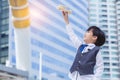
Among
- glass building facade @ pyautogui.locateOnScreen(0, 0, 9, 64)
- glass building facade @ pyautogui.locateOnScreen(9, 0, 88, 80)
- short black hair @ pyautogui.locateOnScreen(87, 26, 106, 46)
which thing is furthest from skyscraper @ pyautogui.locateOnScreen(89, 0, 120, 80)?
short black hair @ pyautogui.locateOnScreen(87, 26, 106, 46)

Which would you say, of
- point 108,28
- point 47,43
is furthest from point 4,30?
point 108,28

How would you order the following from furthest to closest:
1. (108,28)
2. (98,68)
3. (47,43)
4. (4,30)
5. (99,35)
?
(108,28) → (47,43) → (4,30) → (99,35) → (98,68)

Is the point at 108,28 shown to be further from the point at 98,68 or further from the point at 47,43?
the point at 98,68

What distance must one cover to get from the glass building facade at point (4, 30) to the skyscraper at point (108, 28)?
40353mm

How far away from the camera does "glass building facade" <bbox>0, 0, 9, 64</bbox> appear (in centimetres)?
6032

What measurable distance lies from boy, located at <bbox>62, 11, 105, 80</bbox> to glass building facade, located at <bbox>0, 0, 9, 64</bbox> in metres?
56.4

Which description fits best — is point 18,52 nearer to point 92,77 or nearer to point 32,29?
point 92,77

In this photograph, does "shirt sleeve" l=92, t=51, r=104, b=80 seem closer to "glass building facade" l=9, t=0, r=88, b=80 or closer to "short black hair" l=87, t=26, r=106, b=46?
"short black hair" l=87, t=26, r=106, b=46

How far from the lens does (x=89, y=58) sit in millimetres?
3680

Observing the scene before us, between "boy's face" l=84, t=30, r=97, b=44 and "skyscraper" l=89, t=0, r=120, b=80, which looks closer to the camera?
"boy's face" l=84, t=30, r=97, b=44

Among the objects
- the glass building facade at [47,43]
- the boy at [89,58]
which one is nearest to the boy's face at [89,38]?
the boy at [89,58]

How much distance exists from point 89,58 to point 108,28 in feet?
329

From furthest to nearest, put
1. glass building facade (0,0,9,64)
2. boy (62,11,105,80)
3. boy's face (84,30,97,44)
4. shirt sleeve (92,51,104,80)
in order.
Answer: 1. glass building facade (0,0,9,64)
2. boy's face (84,30,97,44)
3. boy (62,11,105,80)
4. shirt sleeve (92,51,104,80)

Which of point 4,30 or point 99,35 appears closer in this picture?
point 99,35
